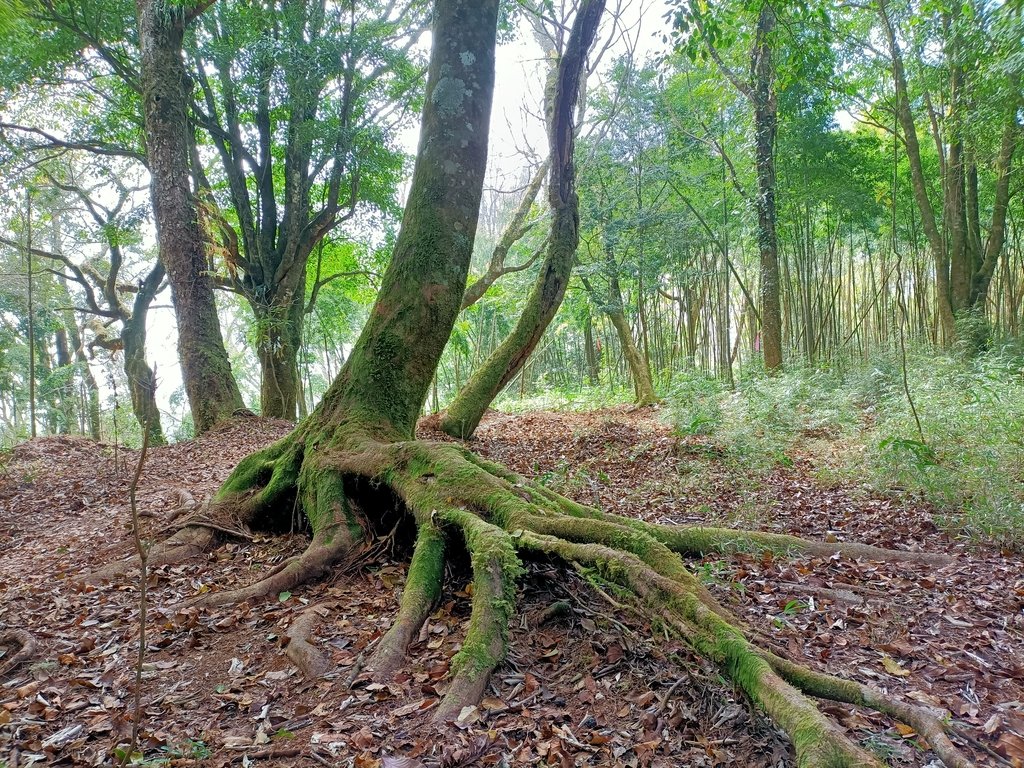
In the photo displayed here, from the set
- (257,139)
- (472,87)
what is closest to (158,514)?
(472,87)

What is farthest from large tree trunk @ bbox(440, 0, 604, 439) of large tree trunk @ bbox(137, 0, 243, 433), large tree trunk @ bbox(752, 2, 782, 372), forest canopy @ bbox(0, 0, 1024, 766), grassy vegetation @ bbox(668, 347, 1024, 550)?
large tree trunk @ bbox(752, 2, 782, 372)

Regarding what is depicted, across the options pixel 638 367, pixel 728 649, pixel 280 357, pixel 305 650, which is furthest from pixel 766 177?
pixel 305 650

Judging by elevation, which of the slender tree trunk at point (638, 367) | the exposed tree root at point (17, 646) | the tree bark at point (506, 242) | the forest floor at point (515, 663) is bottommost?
the forest floor at point (515, 663)

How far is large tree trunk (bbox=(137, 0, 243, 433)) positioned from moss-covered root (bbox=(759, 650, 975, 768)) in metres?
10.0

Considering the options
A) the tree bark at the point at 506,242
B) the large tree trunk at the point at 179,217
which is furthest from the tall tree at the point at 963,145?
the large tree trunk at the point at 179,217

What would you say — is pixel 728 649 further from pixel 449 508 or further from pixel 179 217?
pixel 179 217

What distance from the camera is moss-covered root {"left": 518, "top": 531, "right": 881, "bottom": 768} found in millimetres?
1770

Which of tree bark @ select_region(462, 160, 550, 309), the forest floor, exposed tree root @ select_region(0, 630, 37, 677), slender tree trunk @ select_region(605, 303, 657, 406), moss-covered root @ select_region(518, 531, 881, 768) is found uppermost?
tree bark @ select_region(462, 160, 550, 309)

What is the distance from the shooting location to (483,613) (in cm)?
287

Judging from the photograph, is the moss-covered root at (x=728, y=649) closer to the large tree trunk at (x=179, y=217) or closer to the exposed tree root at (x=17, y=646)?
the exposed tree root at (x=17, y=646)

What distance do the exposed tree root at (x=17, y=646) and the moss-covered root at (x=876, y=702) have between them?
12.1ft

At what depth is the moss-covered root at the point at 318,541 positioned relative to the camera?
3.59 meters

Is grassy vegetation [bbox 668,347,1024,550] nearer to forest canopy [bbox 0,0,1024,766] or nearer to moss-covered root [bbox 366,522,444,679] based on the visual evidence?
forest canopy [bbox 0,0,1024,766]

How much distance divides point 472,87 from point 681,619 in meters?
4.63
